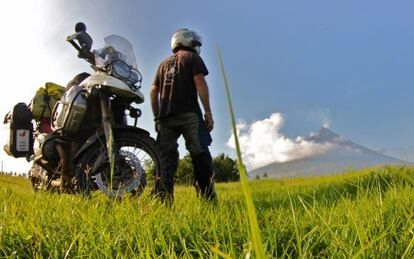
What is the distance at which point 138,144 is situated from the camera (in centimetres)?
460

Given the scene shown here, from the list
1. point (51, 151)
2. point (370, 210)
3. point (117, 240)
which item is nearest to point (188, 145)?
point (51, 151)

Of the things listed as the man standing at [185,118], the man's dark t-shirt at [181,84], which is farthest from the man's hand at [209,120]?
the man's dark t-shirt at [181,84]

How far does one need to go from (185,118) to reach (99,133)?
903 millimetres

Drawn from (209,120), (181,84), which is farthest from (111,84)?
(209,120)

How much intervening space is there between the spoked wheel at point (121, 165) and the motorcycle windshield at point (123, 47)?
1.24m

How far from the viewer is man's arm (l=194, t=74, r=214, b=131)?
15.3 ft

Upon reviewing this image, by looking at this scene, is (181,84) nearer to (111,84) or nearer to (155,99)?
(155,99)

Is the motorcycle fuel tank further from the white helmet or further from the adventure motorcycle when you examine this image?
the white helmet

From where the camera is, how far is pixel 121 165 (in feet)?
14.4

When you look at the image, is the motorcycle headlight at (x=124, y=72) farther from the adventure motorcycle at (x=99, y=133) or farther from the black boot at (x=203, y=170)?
the black boot at (x=203, y=170)

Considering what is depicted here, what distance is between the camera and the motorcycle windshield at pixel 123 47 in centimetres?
545

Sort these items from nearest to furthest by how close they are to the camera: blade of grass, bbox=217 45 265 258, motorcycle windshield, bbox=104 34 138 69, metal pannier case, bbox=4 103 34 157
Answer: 1. blade of grass, bbox=217 45 265 258
2. motorcycle windshield, bbox=104 34 138 69
3. metal pannier case, bbox=4 103 34 157

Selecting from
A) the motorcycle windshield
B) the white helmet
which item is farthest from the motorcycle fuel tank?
the white helmet

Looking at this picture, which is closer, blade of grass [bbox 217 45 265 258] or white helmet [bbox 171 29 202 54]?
blade of grass [bbox 217 45 265 258]
